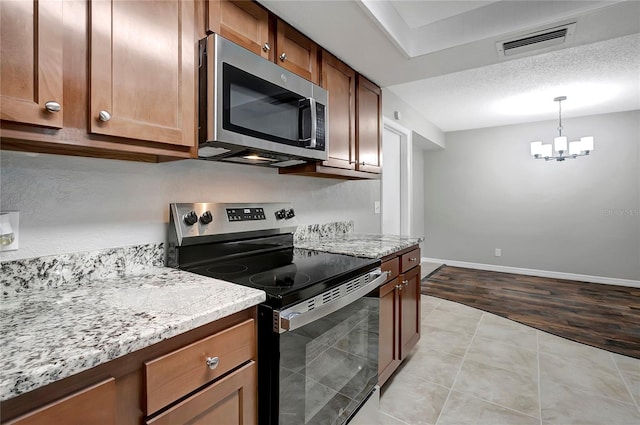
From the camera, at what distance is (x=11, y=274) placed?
983mm

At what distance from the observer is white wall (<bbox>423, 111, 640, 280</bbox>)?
14.2ft

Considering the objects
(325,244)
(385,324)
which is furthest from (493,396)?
(325,244)

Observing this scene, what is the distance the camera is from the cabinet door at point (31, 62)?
2.51 feet

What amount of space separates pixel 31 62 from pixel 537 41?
2.41m

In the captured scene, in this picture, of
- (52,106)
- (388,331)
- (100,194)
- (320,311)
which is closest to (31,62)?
(52,106)

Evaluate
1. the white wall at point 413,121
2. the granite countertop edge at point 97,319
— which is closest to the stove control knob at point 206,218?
the granite countertop edge at point 97,319

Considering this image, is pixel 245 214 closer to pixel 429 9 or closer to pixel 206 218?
pixel 206 218

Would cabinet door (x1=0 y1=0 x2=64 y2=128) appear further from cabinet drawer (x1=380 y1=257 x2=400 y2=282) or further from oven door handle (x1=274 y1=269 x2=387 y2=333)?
cabinet drawer (x1=380 y1=257 x2=400 y2=282)

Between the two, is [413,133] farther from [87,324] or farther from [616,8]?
[87,324]

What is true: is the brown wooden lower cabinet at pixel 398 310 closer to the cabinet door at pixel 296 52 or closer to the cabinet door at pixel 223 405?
the cabinet door at pixel 223 405

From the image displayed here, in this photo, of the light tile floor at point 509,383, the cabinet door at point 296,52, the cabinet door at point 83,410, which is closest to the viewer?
the cabinet door at point 83,410

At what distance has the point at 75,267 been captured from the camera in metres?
1.12

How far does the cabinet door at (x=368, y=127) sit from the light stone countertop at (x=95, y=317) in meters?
1.50

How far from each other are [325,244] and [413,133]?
273 centimetres
